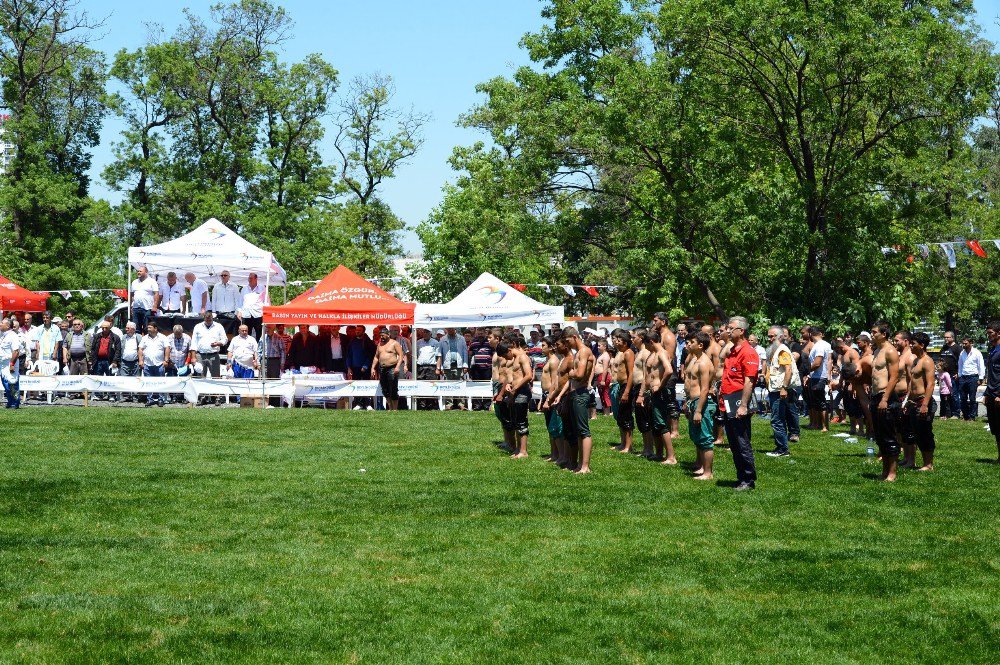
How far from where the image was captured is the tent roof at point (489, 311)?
91.0ft

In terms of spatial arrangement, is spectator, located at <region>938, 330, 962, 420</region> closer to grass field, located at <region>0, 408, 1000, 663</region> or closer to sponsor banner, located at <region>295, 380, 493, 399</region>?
sponsor banner, located at <region>295, 380, 493, 399</region>

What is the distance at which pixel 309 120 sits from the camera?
54.0m

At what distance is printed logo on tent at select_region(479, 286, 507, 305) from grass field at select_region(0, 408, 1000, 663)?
12009mm

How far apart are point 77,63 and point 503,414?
4114cm

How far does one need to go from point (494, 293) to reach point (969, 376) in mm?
10389

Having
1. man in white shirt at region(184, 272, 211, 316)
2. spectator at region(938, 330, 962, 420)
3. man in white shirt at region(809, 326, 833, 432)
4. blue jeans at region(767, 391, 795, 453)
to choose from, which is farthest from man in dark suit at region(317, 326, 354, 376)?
blue jeans at region(767, 391, 795, 453)

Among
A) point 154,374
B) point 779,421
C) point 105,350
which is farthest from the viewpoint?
point 105,350

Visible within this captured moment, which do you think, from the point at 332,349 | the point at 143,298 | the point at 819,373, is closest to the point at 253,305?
the point at 332,349

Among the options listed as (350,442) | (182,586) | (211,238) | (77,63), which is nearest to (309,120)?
(77,63)

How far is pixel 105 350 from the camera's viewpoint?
92.4 feet

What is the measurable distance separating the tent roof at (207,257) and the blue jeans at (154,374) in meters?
3.21

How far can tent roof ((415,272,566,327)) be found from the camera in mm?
27750

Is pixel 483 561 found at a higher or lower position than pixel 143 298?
lower

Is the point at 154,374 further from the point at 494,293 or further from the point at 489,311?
the point at 494,293
